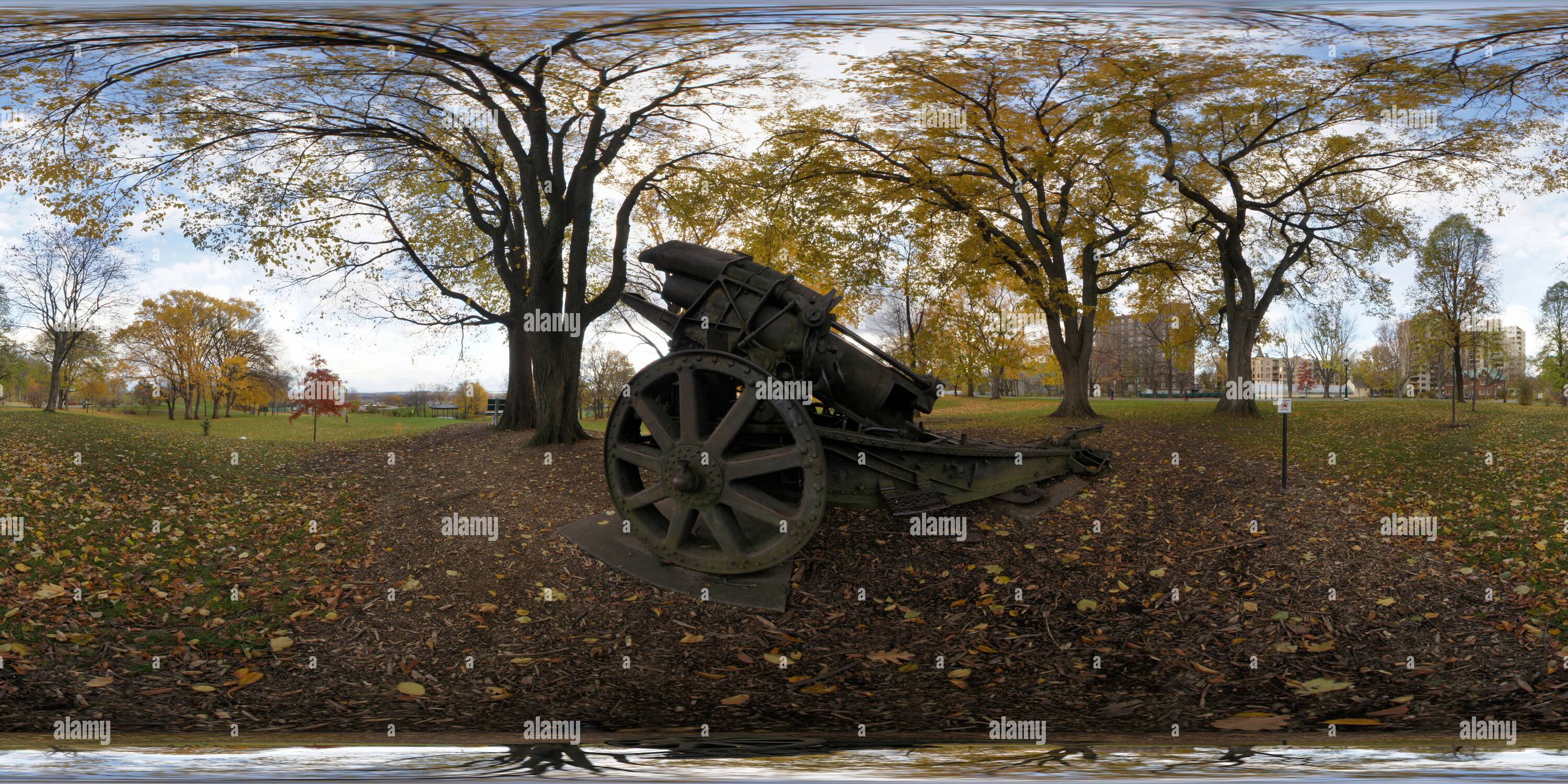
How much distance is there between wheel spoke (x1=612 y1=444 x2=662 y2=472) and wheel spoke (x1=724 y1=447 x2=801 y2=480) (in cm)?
38

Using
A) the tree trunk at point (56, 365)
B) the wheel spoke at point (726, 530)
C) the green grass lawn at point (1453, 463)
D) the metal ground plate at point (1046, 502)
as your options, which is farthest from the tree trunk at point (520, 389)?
the green grass lawn at point (1453, 463)

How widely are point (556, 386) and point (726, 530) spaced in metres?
1.14

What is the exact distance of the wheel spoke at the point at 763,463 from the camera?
2836 mm

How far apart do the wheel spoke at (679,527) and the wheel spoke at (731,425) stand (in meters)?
0.31

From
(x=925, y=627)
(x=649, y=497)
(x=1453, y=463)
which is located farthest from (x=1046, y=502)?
(x=649, y=497)

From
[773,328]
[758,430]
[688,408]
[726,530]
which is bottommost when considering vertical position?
[726,530]

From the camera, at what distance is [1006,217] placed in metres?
3.07

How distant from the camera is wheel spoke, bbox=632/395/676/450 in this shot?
9.87ft

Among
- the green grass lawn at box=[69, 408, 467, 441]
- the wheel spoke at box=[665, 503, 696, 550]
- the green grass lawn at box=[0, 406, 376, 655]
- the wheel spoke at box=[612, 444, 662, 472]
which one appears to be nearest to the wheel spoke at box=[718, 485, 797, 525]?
the wheel spoke at box=[665, 503, 696, 550]

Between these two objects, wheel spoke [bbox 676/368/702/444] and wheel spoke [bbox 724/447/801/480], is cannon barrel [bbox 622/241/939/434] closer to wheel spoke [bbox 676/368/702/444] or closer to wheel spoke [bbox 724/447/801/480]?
wheel spoke [bbox 676/368/702/444]

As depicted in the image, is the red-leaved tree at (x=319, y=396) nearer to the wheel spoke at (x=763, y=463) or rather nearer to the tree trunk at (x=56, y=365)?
the tree trunk at (x=56, y=365)

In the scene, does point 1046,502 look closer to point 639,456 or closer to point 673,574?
point 673,574

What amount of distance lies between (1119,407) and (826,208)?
2074 millimetres

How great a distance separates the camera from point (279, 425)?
2.56 m
